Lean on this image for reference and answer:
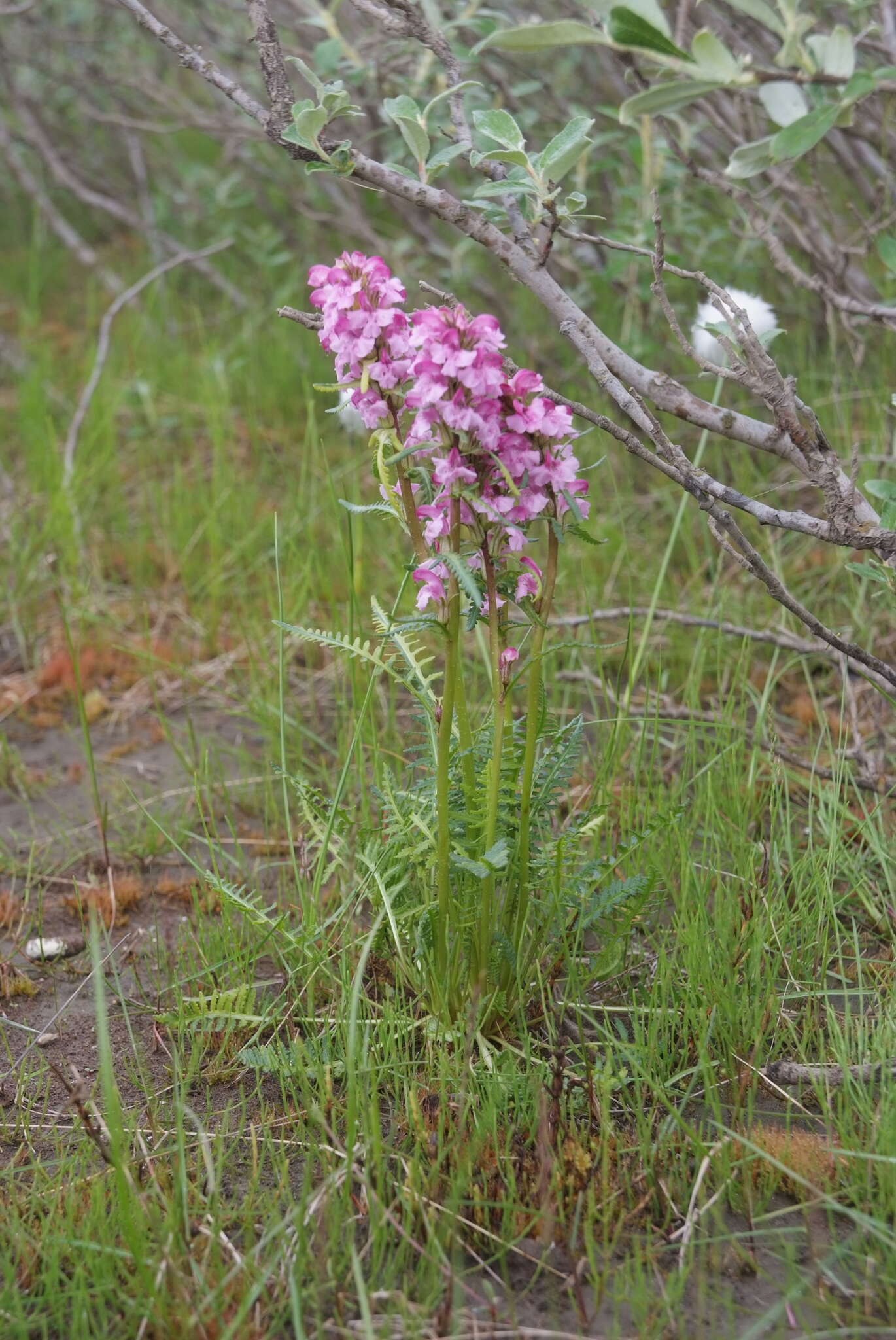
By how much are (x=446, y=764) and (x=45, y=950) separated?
3.11ft

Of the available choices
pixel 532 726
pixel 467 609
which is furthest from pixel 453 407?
pixel 532 726

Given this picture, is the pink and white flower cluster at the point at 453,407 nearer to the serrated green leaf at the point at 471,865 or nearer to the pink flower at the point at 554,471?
the pink flower at the point at 554,471

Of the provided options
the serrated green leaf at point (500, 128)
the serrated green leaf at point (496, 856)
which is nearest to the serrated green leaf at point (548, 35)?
the serrated green leaf at point (500, 128)

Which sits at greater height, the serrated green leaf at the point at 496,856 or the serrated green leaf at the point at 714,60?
the serrated green leaf at the point at 714,60

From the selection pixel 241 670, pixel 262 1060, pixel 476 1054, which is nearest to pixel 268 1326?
pixel 262 1060

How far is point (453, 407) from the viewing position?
4.55 ft

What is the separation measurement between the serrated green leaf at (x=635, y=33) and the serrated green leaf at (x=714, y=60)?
27 mm

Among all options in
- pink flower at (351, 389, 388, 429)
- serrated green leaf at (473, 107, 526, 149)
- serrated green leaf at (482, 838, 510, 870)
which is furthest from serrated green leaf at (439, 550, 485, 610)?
serrated green leaf at (473, 107, 526, 149)

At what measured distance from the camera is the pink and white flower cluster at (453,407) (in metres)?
1.38

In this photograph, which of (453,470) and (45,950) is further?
(45,950)

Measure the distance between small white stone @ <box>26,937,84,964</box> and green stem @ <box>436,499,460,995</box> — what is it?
79 centimetres

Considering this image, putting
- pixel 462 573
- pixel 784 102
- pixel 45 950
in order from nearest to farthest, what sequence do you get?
1. pixel 462 573
2. pixel 784 102
3. pixel 45 950

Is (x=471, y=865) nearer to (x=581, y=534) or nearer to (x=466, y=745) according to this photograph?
(x=466, y=745)

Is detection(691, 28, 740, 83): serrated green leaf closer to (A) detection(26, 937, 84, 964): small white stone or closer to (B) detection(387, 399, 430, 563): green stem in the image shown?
(B) detection(387, 399, 430, 563): green stem
